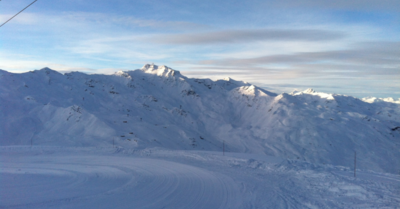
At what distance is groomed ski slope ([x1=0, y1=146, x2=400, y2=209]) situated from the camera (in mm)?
9367

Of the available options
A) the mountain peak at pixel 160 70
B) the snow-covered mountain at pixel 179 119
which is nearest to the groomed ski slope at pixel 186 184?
the snow-covered mountain at pixel 179 119

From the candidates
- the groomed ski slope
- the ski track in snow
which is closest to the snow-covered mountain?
the ski track in snow

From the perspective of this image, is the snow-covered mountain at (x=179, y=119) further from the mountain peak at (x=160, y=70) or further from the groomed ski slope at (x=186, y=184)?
the groomed ski slope at (x=186, y=184)

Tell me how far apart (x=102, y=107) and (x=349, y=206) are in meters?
57.4

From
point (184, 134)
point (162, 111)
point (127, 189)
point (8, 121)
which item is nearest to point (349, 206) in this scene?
point (127, 189)

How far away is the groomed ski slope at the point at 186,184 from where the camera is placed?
9367mm

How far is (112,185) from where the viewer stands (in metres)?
11.9

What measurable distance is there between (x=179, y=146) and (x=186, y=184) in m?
30.4

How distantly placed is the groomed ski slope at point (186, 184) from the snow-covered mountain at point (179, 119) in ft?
59.9

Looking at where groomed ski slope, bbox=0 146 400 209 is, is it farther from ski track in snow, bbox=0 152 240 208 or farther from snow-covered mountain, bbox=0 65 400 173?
snow-covered mountain, bbox=0 65 400 173

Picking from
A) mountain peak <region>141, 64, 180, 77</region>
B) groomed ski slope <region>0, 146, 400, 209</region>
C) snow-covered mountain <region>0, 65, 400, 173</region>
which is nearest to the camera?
groomed ski slope <region>0, 146, 400, 209</region>

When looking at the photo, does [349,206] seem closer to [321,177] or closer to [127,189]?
[321,177]

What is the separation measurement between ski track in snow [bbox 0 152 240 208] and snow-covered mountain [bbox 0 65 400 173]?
1757cm

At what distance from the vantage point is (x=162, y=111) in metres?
68.8
